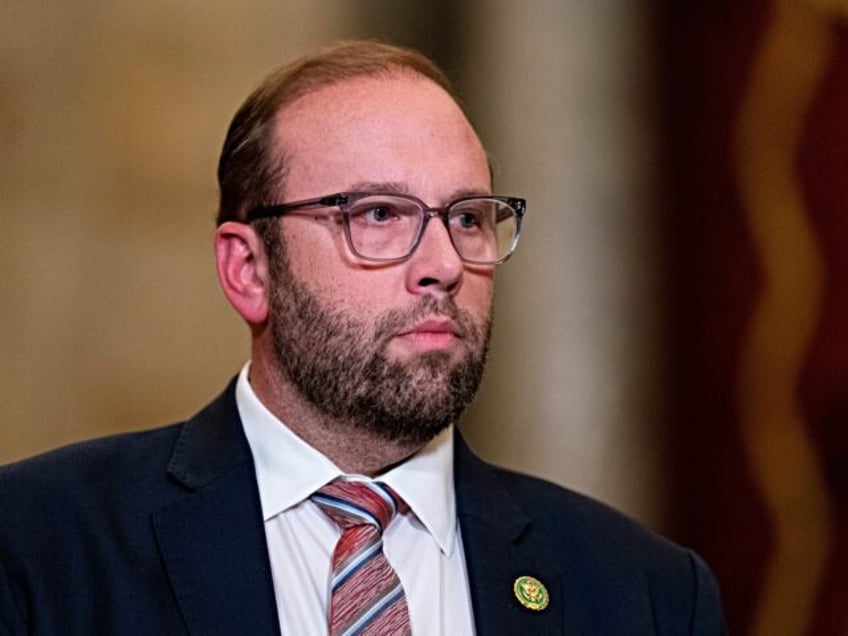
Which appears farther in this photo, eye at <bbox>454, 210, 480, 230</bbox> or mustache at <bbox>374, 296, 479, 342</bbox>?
eye at <bbox>454, 210, 480, 230</bbox>

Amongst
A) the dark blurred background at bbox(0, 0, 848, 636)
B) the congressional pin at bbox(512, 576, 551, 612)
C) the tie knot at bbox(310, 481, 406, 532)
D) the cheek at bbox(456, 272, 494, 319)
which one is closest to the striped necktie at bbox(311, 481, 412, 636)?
the tie knot at bbox(310, 481, 406, 532)

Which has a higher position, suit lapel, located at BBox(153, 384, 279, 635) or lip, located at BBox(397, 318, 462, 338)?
lip, located at BBox(397, 318, 462, 338)

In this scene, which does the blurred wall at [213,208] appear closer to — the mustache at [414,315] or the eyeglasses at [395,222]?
the eyeglasses at [395,222]

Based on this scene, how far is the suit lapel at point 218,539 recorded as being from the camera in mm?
2594

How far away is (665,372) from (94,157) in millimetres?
1410

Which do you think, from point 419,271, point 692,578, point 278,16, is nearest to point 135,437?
point 419,271

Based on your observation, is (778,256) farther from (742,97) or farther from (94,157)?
(94,157)

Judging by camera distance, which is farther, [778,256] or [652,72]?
[652,72]

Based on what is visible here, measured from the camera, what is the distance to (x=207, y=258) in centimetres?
413

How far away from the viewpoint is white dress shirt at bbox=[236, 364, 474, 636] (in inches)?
105

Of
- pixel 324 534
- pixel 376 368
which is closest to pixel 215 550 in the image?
pixel 324 534

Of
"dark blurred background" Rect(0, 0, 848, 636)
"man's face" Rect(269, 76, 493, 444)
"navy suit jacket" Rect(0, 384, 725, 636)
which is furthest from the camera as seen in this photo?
"dark blurred background" Rect(0, 0, 848, 636)

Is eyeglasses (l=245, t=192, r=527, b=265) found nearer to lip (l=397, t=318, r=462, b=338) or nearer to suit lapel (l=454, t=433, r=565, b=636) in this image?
lip (l=397, t=318, r=462, b=338)

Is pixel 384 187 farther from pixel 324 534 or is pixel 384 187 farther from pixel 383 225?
pixel 324 534
